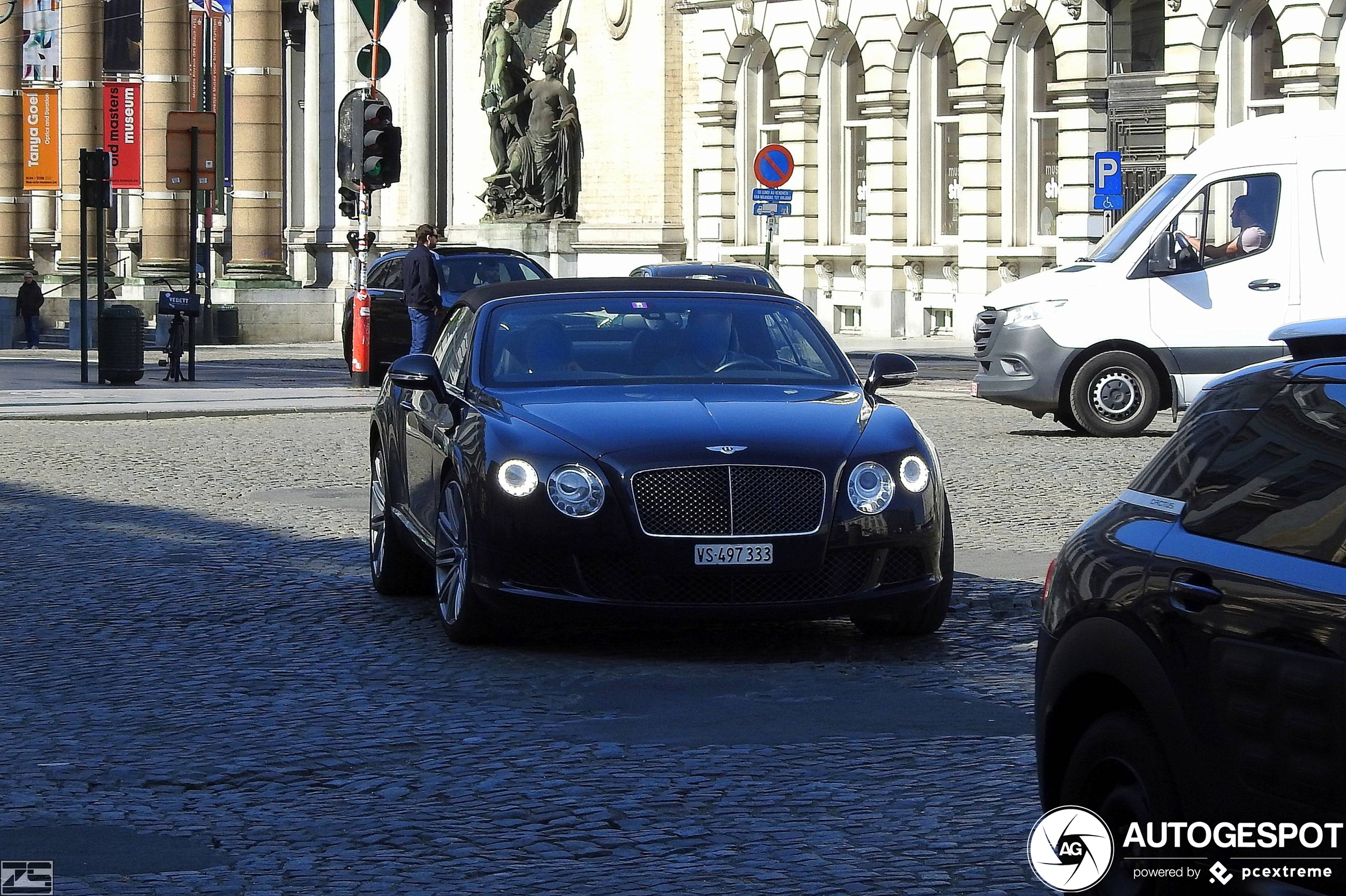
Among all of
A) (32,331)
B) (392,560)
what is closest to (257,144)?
(32,331)

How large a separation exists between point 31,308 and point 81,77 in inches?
234

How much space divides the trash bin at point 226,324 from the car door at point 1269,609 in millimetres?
40476

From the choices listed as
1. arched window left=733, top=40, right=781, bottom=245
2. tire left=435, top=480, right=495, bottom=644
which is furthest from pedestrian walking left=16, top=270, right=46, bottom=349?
tire left=435, top=480, right=495, bottom=644

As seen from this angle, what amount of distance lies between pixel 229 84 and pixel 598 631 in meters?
80.3

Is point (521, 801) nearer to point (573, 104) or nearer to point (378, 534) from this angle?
point (378, 534)

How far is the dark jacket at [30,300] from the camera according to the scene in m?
46.1

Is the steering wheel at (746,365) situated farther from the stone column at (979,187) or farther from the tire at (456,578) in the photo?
the stone column at (979,187)

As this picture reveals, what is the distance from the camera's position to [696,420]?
966 centimetres

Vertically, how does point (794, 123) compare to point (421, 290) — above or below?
above

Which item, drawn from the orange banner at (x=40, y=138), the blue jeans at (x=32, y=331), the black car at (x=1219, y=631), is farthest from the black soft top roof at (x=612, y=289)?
the orange banner at (x=40, y=138)

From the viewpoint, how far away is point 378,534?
11.7 meters

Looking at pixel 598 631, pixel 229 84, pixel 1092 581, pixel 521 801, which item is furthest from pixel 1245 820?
pixel 229 84

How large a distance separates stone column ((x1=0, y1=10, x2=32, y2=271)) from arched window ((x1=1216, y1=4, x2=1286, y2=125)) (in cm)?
2760

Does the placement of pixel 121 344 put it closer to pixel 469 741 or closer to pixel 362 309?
pixel 362 309
